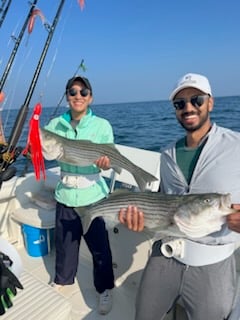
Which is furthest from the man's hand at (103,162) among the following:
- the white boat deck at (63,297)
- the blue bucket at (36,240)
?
the blue bucket at (36,240)

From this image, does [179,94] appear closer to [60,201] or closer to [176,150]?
[176,150]

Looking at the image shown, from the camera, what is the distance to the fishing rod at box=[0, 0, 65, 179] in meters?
2.63

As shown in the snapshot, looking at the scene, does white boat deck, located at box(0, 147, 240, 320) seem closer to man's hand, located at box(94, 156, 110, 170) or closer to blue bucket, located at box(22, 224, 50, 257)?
blue bucket, located at box(22, 224, 50, 257)

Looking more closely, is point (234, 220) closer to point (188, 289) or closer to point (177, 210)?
point (177, 210)

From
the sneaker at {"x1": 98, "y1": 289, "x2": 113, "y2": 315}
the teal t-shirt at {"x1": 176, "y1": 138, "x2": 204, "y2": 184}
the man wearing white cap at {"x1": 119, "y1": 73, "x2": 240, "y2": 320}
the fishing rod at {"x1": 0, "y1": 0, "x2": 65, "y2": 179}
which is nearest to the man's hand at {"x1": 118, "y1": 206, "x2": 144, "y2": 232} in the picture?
the man wearing white cap at {"x1": 119, "y1": 73, "x2": 240, "y2": 320}

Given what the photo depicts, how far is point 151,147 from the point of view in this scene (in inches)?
383

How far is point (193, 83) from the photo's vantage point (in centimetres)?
217

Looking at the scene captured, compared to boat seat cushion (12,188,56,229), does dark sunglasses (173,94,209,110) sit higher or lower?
higher

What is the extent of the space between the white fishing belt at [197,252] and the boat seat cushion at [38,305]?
0.91 m

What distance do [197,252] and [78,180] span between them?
1.33 meters

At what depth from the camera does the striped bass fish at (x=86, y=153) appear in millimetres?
2877

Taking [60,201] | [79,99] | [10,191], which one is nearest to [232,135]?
[79,99]

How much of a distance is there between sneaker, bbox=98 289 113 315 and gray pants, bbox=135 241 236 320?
821 millimetres

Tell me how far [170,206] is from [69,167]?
1.37 metres
